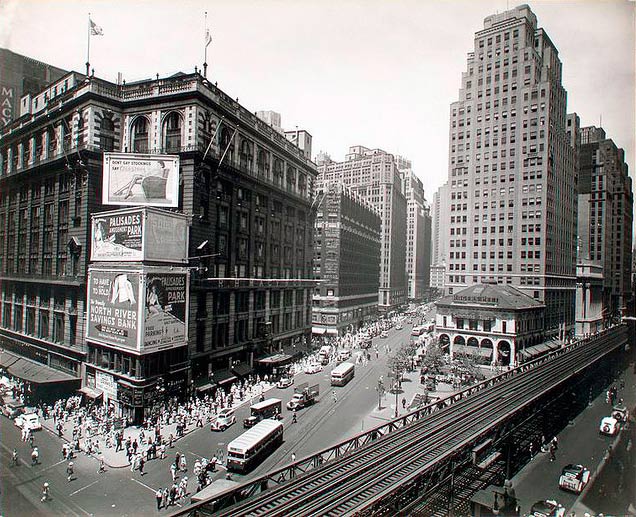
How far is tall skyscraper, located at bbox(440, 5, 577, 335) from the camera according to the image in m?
85.2

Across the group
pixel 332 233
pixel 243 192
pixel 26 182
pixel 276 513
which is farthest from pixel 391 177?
pixel 276 513

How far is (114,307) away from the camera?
42344mm

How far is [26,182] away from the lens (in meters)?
58.3

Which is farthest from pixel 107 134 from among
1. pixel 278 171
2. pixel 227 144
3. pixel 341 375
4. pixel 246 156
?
pixel 341 375

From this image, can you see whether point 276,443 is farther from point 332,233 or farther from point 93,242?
point 332,233

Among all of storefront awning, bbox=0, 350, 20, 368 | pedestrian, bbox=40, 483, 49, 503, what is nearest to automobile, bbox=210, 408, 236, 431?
pedestrian, bbox=40, 483, 49, 503

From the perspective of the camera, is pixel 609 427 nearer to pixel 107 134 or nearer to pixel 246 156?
pixel 246 156

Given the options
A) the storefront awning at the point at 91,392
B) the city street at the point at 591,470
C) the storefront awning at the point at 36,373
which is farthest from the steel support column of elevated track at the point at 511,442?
the storefront awning at the point at 36,373

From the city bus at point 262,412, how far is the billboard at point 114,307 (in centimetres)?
1301

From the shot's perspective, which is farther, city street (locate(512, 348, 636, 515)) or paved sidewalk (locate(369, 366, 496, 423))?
paved sidewalk (locate(369, 366, 496, 423))

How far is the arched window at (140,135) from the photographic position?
4947 cm

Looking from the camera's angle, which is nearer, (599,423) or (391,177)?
(599,423)

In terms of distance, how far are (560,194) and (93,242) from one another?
9584cm

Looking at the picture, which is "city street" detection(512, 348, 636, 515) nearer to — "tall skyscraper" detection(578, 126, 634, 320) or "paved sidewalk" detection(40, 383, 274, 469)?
"paved sidewalk" detection(40, 383, 274, 469)
